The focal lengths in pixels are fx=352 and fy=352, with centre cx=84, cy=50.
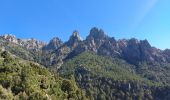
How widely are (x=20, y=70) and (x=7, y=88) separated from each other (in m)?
13.8

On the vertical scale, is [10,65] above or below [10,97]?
above

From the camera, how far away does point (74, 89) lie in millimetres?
142500

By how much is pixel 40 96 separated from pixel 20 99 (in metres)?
7.30

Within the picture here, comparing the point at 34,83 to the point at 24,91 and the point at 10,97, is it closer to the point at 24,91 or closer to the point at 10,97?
the point at 24,91

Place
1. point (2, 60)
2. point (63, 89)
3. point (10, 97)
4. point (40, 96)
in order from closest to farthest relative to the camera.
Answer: point (10, 97), point (40, 96), point (2, 60), point (63, 89)

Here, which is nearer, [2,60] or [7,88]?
[7,88]

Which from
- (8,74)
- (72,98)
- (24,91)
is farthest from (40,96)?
(72,98)

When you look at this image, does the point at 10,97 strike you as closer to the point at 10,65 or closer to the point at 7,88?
the point at 7,88

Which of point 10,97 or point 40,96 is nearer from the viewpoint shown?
point 10,97

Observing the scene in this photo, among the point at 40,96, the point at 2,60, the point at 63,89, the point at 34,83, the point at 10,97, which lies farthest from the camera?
the point at 63,89

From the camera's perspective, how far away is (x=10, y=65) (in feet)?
395

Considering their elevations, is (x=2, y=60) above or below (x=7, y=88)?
above

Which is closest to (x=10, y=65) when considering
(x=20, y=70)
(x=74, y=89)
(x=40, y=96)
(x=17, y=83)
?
(x=20, y=70)

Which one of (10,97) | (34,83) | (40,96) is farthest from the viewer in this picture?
(34,83)
